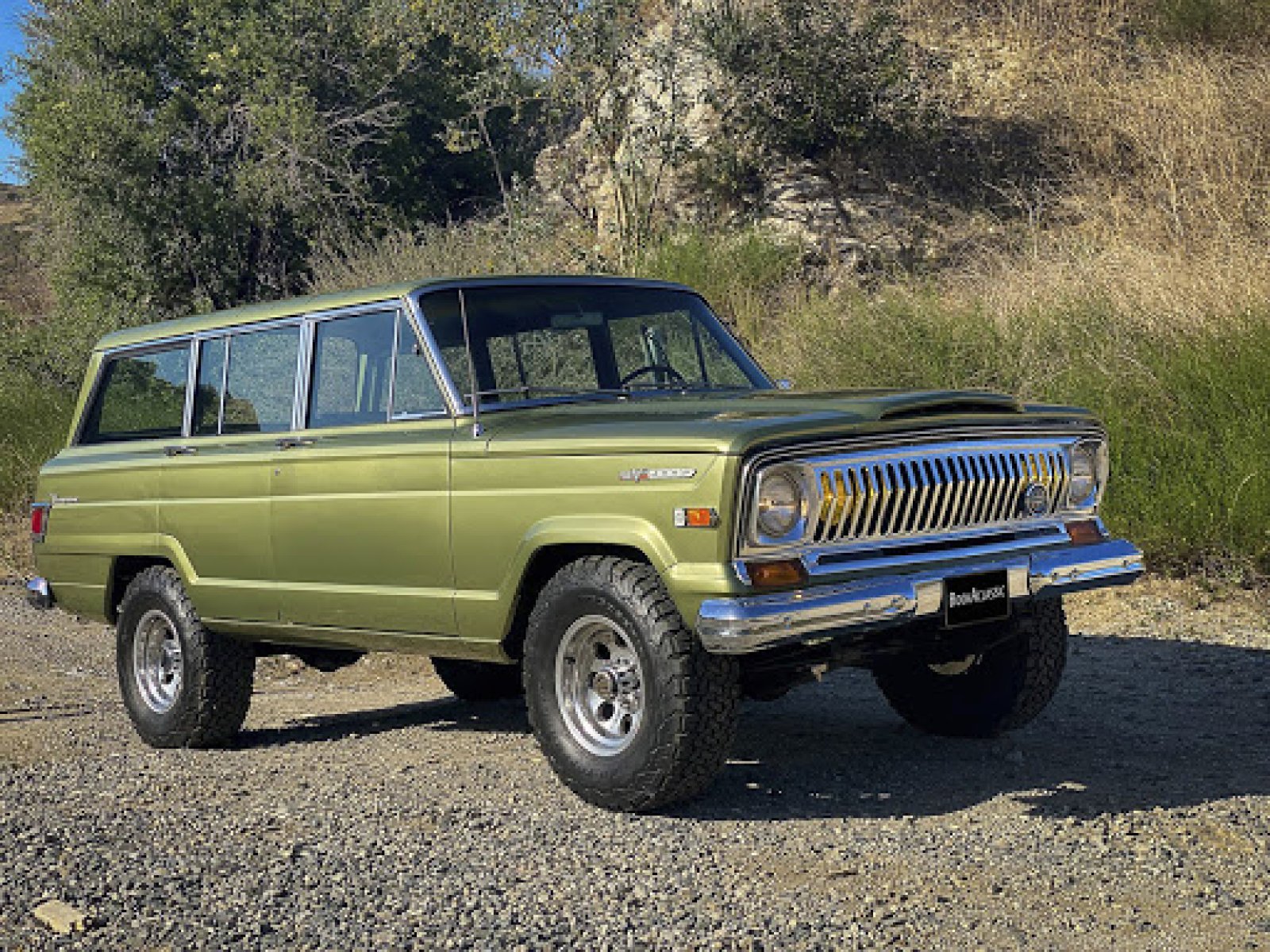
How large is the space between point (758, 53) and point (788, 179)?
5.10ft

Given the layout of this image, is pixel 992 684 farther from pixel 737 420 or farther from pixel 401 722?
pixel 401 722

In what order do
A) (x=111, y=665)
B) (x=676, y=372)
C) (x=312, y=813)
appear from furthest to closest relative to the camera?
(x=111, y=665), (x=676, y=372), (x=312, y=813)

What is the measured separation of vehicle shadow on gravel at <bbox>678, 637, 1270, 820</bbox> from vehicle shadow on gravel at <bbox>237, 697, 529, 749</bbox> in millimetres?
1222

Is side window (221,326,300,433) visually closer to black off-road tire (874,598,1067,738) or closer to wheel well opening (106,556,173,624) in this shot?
wheel well opening (106,556,173,624)

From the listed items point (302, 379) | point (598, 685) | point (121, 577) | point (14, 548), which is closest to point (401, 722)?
point (121, 577)

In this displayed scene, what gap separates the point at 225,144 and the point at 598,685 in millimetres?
19780

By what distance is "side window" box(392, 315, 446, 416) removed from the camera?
603 cm

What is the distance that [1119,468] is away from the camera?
32.5ft

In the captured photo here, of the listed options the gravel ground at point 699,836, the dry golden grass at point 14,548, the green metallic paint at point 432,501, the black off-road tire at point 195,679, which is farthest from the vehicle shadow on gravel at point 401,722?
the dry golden grass at point 14,548

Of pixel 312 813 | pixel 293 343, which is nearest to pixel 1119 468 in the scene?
pixel 293 343

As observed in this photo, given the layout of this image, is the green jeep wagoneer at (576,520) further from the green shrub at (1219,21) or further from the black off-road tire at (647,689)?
the green shrub at (1219,21)

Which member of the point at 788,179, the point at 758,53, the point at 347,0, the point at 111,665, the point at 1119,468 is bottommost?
the point at 111,665

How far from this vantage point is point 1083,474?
5867mm

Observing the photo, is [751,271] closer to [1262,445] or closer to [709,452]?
[1262,445]
